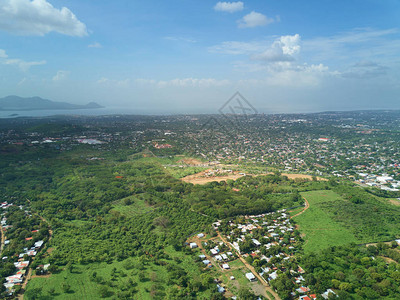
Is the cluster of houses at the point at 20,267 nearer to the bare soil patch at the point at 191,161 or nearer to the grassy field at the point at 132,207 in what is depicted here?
the grassy field at the point at 132,207

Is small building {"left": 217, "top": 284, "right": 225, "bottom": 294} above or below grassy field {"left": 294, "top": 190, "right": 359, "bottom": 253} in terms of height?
below

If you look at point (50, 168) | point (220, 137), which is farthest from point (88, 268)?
point (220, 137)

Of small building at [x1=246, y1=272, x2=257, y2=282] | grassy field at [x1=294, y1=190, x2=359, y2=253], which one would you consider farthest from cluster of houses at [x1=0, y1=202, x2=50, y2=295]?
grassy field at [x1=294, y1=190, x2=359, y2=253]

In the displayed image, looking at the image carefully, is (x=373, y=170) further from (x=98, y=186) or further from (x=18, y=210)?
(x=18, y=210)

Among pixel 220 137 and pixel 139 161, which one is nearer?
pixel 139 161

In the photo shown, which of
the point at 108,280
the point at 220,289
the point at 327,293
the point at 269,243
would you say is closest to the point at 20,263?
the point at 108,280

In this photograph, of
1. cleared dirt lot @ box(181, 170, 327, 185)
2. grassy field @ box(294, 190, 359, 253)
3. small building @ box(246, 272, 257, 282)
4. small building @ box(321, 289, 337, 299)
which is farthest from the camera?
cleared dirt lot @ box(181, 170, 327, 185)

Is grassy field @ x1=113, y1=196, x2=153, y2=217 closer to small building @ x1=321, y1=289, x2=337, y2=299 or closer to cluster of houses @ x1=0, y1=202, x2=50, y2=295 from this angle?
cluster of houses @ x1=0, y1=202, x2=50, y2=295
